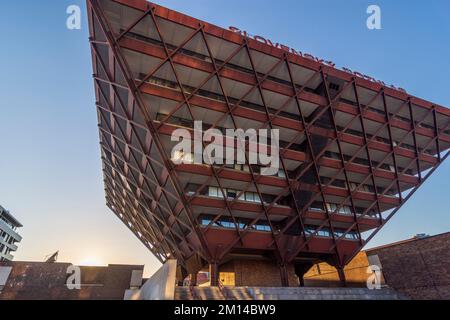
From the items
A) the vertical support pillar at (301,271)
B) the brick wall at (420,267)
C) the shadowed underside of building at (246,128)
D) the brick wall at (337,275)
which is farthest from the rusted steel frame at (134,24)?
the brick wall at (337,275)

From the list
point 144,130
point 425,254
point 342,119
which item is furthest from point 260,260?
point 144,130

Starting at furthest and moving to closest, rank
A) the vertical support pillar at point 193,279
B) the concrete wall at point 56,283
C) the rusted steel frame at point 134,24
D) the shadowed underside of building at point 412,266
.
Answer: the concrete wall at point 56,283 < the vertical support pillar at point 193,279 < the shadowed underside of building at point 412,266 < the rusted steel frame at point 134,24

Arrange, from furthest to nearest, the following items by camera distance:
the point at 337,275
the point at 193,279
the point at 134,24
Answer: the point at 337,275 → the point at 193,279 → the point at 134,24

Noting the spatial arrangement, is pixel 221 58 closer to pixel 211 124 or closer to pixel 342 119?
pixel 211 124

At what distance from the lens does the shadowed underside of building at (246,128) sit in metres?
20.5

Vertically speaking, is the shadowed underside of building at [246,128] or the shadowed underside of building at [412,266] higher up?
the shadowed underside of building at [246,128]

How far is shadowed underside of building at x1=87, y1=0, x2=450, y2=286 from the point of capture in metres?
20.5

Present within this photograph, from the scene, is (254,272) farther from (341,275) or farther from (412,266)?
A: (412,266)

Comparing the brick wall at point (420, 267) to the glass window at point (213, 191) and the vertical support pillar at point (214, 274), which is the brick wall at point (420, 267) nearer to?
the vertical support pillar at point (214, 274)

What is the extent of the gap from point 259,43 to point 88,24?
13.3 metres

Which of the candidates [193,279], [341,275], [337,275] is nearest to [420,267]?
[341,275]

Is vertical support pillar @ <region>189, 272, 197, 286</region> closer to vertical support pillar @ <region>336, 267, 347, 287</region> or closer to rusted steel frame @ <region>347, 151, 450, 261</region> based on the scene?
vertical support pillar @ <region>336, 267, 347, 287</region>

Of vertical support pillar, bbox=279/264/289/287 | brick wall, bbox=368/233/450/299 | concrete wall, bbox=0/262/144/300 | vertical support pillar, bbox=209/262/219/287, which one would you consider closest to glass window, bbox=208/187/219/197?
vertical support pillar, bbox=209/262/219/287

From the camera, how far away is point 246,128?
2464cm
